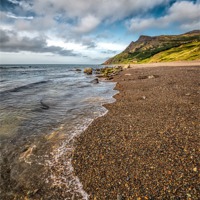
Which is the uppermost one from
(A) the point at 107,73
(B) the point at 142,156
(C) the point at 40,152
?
(A) the point at 107,73

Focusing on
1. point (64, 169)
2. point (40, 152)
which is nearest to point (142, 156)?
point (64, 169)

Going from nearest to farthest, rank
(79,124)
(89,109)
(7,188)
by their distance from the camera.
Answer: (7,188), (79,124), (89,109)

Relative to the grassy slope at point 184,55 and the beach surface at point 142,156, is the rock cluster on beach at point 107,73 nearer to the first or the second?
the beach surface at point 142,156

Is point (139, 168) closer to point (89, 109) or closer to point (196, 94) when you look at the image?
point (89, 109)

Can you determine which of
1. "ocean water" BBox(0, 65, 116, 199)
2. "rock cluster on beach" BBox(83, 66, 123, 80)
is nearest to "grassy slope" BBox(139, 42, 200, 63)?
"rock cluster on beach" BBox(83, 66, 123, 80)

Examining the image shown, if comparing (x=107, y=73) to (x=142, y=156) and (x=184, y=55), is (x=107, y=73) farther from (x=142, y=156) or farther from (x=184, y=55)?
(x=184, y=55)

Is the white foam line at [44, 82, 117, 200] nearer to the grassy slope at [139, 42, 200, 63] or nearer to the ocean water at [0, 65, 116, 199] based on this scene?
the ocean water at [0, 65, 116, 199]

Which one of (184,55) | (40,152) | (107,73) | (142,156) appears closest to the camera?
(142,156)

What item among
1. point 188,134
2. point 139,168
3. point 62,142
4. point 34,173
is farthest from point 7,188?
point 188,134

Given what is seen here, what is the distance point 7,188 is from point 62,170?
228cm

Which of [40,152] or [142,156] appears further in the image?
[40,152]

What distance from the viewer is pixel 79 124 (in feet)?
39.1

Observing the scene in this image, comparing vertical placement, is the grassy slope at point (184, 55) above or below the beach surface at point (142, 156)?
above

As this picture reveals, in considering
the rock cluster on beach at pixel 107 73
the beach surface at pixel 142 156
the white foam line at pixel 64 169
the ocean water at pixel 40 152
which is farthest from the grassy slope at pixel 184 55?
the white foam line at pixel 64 169
